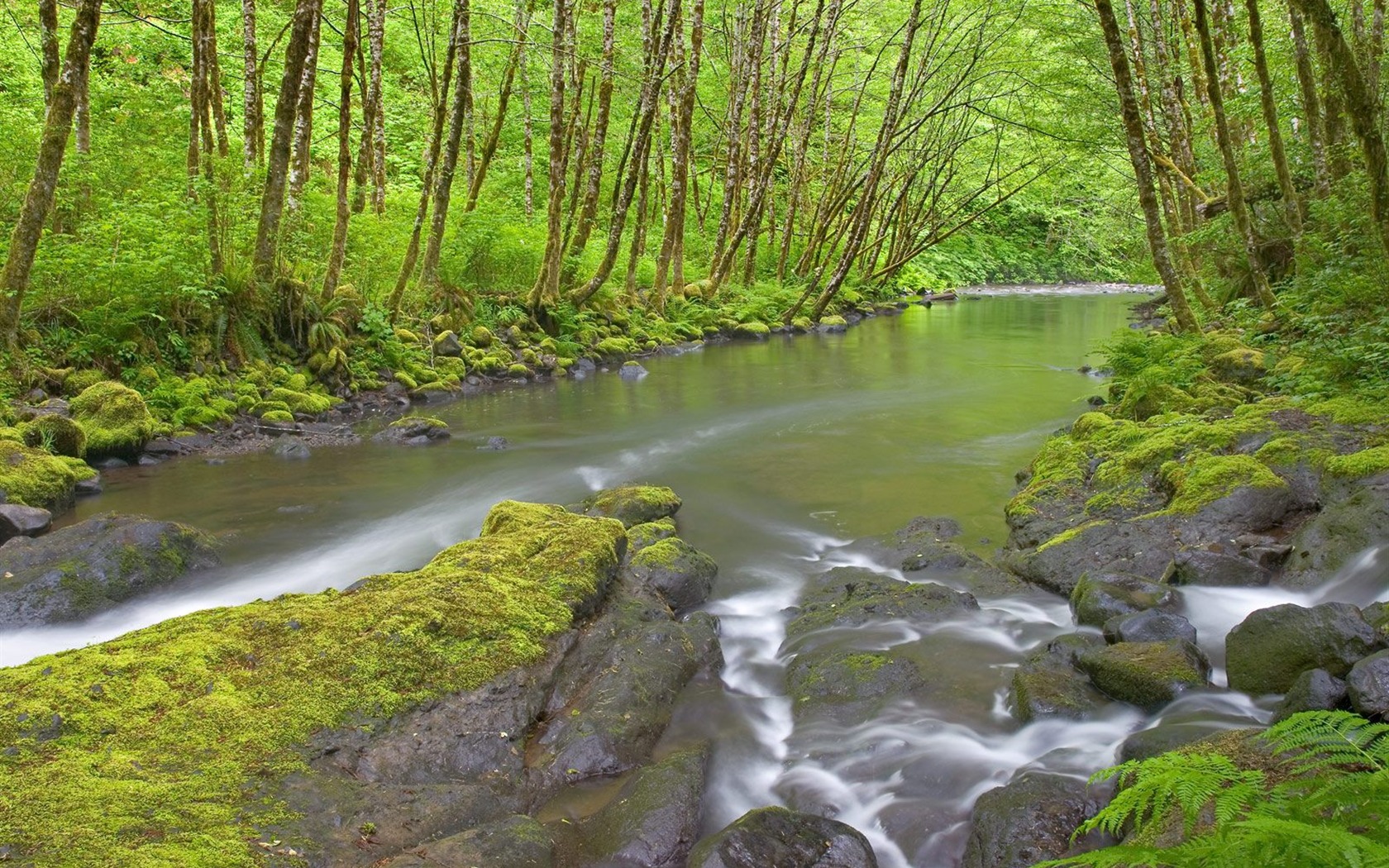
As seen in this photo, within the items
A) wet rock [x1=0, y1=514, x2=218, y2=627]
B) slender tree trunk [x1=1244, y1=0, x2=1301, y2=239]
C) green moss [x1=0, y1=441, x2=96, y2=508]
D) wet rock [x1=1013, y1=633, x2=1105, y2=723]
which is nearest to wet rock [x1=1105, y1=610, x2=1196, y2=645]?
wet rock [x1=1013, y1=633, x2=1105, y2=723]

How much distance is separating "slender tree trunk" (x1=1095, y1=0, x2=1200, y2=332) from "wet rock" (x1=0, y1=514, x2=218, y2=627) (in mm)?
10996

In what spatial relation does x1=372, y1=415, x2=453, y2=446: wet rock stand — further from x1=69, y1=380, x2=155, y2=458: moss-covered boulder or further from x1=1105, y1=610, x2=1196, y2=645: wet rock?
x1=1105, y1=610, x2=1196, y2=645: wet rock

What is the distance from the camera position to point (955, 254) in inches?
1865

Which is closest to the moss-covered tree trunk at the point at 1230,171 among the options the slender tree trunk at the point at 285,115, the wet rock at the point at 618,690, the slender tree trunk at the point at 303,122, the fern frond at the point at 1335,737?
the wet rock at the point at 618,690

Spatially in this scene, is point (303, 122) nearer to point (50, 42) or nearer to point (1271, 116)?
point (50, 42)

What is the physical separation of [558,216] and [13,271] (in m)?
10.4

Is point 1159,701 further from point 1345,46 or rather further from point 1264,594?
point 1345,46

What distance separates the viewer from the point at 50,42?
33.9 feet

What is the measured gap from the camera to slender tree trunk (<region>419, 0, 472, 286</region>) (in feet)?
49.0

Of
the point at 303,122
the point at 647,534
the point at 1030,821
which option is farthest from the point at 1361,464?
the point at 303,122

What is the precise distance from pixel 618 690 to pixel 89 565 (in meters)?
4.56

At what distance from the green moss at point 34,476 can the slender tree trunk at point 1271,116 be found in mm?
14613

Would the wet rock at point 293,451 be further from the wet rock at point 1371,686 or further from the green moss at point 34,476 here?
the wet rock at point 1371,686

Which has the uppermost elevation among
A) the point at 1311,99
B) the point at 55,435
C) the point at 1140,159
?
the point at 1311,99
